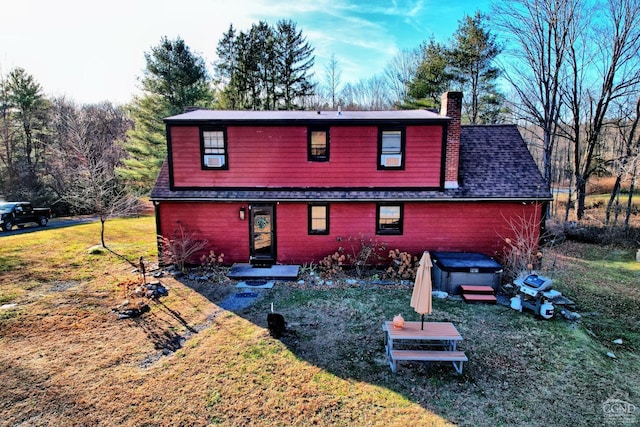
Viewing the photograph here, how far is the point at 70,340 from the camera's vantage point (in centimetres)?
714

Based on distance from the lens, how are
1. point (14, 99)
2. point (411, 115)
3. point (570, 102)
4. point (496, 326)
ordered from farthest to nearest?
point (14, 99)
point (570, 102)
point (411, 115)
point (496, 326)

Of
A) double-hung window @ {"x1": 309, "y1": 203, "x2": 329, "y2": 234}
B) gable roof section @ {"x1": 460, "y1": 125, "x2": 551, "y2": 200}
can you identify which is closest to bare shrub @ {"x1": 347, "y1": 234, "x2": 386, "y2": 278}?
double-hung window @ {"x1": 309, "y1": 203, "x2": 329, "y2": 234}

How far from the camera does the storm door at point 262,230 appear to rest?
11836 millimetres

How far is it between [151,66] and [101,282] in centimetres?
2131

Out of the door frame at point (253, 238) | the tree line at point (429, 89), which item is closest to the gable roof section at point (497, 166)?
the door frame at point (253, 238)

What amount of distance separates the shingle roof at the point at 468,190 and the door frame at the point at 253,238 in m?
0.47

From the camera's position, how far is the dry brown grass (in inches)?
201

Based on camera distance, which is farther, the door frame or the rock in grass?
the rock in grass

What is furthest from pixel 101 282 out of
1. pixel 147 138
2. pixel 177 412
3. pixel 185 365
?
pixel 147 138

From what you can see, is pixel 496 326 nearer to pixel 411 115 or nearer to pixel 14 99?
pixel 411 115

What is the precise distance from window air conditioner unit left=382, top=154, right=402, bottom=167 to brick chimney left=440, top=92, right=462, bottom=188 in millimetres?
1740

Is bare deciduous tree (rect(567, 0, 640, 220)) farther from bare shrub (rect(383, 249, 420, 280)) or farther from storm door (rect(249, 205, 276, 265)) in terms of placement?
storm door (rect(249, 205, 276, 265))

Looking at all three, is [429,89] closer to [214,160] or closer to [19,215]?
[214,160]

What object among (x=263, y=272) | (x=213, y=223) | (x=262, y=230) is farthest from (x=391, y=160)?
(x=213, y=223)
